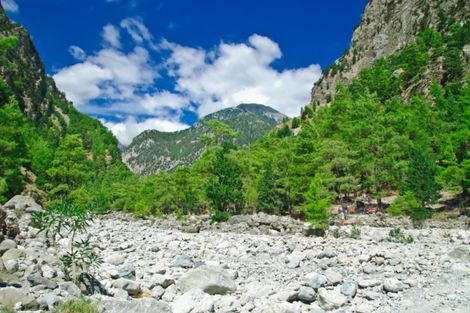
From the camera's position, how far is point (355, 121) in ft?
137

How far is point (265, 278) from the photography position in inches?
622

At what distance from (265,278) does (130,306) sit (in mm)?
7214

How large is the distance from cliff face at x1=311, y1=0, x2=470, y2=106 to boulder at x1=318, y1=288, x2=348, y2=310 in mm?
97462

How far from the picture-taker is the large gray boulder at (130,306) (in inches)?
387

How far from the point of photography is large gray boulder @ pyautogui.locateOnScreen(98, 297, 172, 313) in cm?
982

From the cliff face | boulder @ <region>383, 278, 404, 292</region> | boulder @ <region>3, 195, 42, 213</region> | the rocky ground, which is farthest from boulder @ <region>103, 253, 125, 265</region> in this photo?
the cliff face

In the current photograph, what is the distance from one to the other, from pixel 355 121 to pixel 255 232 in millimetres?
19071

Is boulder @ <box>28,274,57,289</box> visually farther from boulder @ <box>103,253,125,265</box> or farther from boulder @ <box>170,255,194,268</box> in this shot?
boulder @ <box>170,255,194,268</box>

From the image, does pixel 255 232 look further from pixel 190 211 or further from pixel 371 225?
pixel 190 211

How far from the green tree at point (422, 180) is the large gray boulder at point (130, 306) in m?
27.5

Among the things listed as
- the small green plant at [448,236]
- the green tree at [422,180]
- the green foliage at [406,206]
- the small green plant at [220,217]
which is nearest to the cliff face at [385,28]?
the green tree at [422,180]

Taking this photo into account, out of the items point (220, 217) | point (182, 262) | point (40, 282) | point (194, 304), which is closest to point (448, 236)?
point (182, 262)

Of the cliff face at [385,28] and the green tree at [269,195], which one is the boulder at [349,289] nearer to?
the green tree at [269,195]

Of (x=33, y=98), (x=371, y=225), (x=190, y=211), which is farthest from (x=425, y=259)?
(x=33, y=98)
